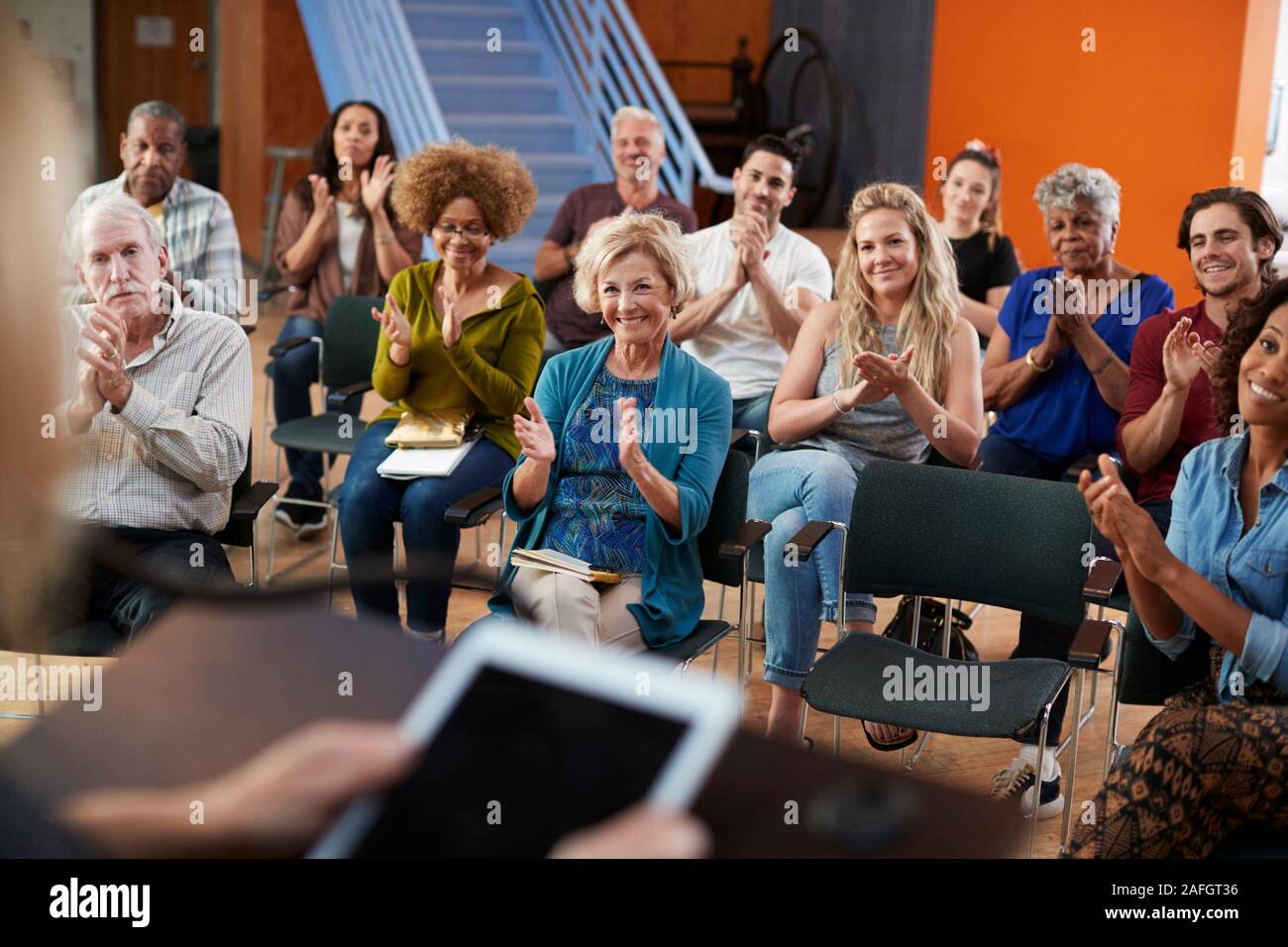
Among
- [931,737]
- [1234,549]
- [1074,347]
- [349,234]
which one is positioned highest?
[349,234]

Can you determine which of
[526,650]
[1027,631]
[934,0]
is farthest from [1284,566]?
[934,0]

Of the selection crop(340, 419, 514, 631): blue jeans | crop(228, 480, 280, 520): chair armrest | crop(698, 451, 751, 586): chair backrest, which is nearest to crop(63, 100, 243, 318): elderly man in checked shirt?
crop(340, 419, 514, 631): blue jeans

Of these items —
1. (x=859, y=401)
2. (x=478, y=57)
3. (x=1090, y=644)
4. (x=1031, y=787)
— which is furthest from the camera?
(x=478, y=57)

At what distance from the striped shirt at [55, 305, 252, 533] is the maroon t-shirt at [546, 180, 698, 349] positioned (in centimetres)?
200

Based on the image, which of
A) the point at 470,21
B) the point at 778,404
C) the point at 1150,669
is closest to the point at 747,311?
the point at 778,404

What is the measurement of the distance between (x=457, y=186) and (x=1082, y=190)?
1752mm

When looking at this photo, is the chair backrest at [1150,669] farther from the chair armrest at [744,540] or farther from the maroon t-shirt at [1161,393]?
the maroon t-shirt at [1161,393]

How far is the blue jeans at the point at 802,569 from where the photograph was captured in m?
3.19

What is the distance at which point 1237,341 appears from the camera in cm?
255

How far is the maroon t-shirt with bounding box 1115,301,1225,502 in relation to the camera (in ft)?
11.1

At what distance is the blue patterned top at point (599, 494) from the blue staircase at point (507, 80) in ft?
12.5

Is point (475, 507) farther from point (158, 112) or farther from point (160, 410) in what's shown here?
point (158, 112)

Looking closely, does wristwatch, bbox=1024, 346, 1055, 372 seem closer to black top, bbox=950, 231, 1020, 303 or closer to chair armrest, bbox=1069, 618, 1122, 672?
black top, bbox=950, 231, 1020, 303
